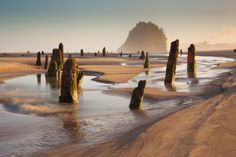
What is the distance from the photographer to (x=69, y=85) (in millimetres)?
13633

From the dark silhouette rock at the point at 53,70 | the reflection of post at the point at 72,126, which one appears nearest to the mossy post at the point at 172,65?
the reflection of post at the point at 72,126

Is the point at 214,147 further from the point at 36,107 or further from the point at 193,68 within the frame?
the point at 193,68

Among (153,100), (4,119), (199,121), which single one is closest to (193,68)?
(153,100)

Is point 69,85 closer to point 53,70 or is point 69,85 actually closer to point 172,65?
point 172,65

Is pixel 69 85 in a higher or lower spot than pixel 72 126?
higher

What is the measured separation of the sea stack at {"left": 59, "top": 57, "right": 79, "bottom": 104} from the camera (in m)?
13.3

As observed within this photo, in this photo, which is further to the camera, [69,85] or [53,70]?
[53,70]

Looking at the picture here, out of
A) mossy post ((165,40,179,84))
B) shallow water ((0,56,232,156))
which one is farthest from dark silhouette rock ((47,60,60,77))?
shallow water ((0,56,232,156))

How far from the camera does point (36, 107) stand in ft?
39.0

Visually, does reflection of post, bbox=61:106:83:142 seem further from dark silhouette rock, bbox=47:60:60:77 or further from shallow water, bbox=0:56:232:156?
dark silhouette rock, bbox=47:60:60:77

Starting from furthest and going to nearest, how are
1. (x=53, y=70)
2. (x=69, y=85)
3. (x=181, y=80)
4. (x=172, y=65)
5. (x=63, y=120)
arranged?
(x=53, y=70)
(x=181, y=80)
(x=172, y=65)
(x=69, y=85)
(x=63, y=120)

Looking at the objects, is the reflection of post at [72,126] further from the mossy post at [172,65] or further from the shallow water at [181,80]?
the mossy post at [172,65]

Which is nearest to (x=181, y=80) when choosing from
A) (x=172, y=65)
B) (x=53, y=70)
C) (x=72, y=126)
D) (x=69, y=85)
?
(x=172, y=65)

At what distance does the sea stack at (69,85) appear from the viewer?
43.7 ft
